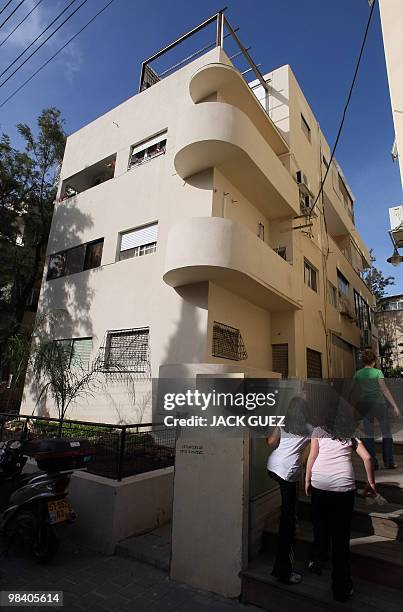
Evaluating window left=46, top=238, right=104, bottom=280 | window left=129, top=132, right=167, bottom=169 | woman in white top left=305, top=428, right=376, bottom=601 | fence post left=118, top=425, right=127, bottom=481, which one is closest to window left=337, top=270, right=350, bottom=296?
window left=129, top=132, right=167, bottom=169

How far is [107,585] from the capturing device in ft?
11.5

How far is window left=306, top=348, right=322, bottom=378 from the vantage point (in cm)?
1136

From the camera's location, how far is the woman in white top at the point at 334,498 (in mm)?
2883

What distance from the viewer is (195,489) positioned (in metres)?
3.62

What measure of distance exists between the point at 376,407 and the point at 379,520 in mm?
1765

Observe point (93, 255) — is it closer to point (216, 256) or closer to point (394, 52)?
point (216, 256)

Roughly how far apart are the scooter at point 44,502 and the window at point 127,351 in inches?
176

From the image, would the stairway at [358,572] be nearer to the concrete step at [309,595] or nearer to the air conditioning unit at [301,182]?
the concrete step at [309,595]

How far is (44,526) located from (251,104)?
10.9 m

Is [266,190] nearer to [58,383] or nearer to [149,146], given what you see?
[149,146]

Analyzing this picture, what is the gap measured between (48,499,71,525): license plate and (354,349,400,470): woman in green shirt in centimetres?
382

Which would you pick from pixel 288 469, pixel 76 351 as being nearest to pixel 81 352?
pixel 76 351

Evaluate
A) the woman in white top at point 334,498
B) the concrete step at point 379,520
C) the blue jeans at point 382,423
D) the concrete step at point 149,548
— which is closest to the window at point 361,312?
the blue jeans at point 382,423

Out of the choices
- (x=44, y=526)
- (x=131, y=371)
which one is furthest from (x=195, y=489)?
(x=131, y=371)
